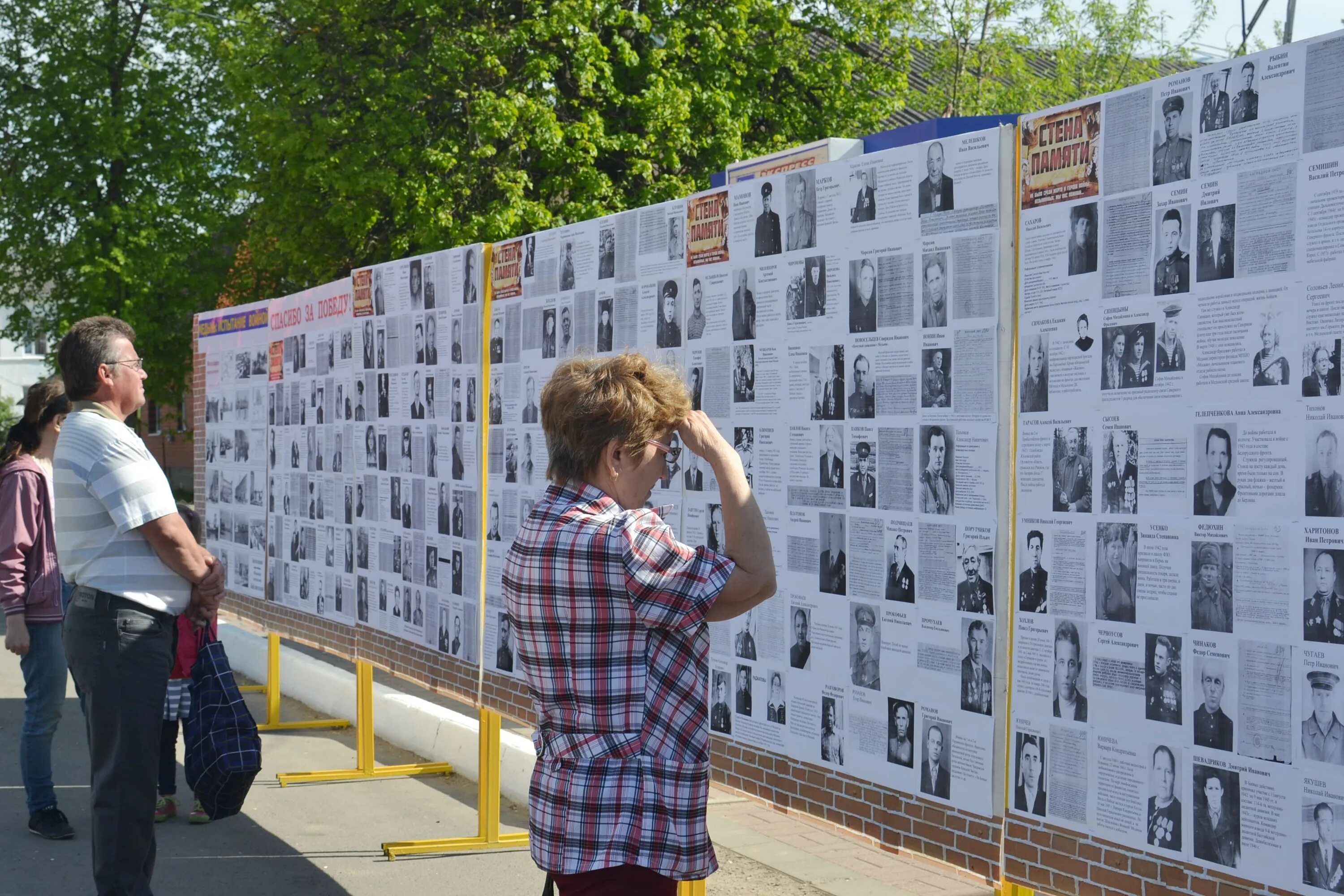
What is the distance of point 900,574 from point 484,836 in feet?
10.5

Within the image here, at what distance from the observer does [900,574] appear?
369 cm

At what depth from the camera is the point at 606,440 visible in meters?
2.71

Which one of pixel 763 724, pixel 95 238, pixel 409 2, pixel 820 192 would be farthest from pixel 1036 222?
pixel 95 238

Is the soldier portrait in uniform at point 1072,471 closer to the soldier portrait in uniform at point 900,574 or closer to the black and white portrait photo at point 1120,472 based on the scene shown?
the black and white portrait photo at point 1120,472

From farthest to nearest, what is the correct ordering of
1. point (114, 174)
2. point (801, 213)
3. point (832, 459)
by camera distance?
1. point (114, 174)
2. point (801, 213)
3. point (832, 459)

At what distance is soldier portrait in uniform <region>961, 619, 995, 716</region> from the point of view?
11.2 ft

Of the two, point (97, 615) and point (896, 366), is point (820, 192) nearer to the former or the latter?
point (896, 366)

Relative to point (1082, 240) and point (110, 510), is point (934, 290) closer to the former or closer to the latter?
point (1082, 240)

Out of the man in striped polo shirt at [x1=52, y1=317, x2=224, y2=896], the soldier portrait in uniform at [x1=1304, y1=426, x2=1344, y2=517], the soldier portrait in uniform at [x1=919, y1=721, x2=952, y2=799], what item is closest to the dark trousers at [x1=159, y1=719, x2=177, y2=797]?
the man in striped polo shirt at [x1=52, y1=317, x2=224, y2=896]

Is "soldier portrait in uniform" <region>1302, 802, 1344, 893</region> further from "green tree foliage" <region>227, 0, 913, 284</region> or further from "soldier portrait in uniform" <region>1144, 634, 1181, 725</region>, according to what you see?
"green tree foliage" <region>227, 0, 913, 284</region>

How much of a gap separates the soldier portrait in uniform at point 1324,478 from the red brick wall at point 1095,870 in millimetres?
784

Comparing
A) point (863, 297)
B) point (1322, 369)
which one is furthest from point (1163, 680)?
point (863, 297)

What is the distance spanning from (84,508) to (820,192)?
2582mm

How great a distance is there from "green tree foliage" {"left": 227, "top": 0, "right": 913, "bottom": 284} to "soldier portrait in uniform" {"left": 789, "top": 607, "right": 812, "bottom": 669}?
48.1 ft
